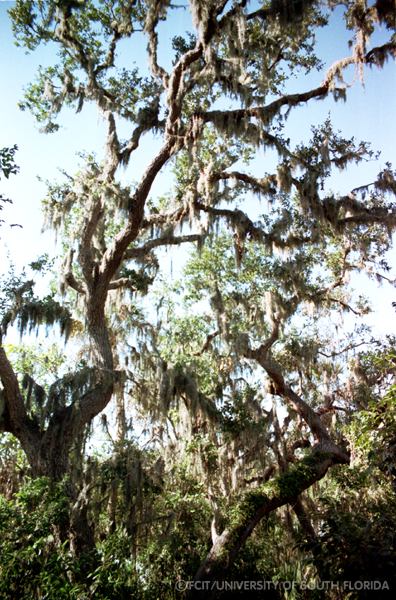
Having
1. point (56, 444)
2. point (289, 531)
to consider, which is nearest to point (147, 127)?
point (56, 444)

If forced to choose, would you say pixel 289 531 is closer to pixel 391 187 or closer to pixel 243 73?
pixel 391 187

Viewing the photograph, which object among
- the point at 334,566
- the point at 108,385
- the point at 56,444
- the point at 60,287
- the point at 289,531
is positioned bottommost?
the point at 334,566

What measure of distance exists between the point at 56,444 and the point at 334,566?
4.81m

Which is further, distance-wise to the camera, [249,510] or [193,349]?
[193,349]

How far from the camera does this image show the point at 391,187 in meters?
10.4
